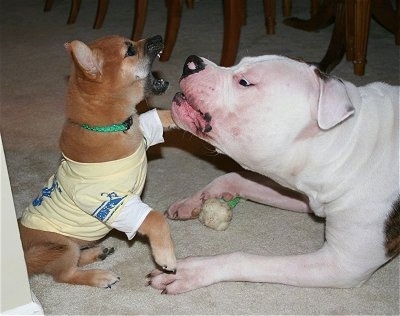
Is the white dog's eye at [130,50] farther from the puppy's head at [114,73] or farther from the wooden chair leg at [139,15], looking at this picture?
the wooden chair leg at [139,15]

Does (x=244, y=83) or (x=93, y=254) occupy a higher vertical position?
(x=244, y=83)

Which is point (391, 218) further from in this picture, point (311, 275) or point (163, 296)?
point (163, 296)

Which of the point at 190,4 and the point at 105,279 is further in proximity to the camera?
the point at 190,4

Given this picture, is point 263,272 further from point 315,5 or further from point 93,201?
point 315,5

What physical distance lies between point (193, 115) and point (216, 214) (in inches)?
15.6

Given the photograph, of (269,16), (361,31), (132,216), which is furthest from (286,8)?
(132,216)

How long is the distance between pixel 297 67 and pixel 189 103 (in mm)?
297

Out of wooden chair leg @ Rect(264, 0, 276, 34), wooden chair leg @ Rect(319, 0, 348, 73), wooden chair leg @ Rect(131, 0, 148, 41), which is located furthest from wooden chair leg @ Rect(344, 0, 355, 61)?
wooden chair leg @ Rect(131, 0, 148, 41)

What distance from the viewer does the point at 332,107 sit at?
5.34ft

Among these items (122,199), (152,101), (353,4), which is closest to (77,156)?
(122,199)

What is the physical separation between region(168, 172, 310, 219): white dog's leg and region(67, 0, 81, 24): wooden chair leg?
243 cm

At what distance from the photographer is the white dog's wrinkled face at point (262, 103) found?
5.46 ft

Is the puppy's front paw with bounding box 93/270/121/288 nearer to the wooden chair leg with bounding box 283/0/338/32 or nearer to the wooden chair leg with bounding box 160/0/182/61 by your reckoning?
the wooden chair leg with bounding box 160/0/182/61

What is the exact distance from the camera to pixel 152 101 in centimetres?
289
